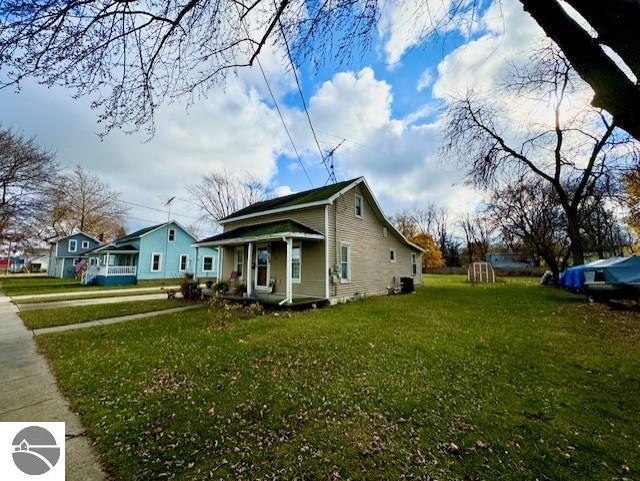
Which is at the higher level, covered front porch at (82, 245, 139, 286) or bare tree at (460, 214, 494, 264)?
bare tree at (460, 214, 494, 264)

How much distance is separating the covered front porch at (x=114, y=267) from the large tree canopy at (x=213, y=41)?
2391 cm

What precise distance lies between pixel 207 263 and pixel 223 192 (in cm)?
904

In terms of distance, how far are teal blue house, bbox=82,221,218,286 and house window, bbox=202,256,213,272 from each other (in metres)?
1.24

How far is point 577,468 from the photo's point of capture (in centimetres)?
244

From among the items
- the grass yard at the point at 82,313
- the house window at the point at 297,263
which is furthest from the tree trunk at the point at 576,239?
the grass yard at the point at 82,313

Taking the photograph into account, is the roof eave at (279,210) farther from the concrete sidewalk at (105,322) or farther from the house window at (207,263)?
the house window at (207,263)

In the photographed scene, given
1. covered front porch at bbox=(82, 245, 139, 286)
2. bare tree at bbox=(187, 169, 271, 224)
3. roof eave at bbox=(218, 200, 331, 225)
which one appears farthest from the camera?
bare tree at bbox=(187, 169, 271, 224)

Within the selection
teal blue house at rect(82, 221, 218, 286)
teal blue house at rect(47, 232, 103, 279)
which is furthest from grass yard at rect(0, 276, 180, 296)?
teal blue house at rect(47, 232, 103, 279)

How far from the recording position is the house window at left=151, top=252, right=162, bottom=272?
24031 mm


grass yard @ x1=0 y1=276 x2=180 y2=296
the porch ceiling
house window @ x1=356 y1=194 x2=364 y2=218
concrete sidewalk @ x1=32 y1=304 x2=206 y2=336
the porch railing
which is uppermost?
house window @ x1=356 y1=194 x2=364 y2=218

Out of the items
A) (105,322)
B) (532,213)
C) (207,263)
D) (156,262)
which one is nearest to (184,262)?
(207,263)

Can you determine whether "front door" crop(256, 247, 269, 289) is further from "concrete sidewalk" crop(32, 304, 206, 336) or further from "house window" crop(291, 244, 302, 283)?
"concrete sidewalk" crop(32, 304, 206, 336)

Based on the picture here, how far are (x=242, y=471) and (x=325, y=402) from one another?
1.43 meters

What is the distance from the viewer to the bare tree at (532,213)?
22.0 m
